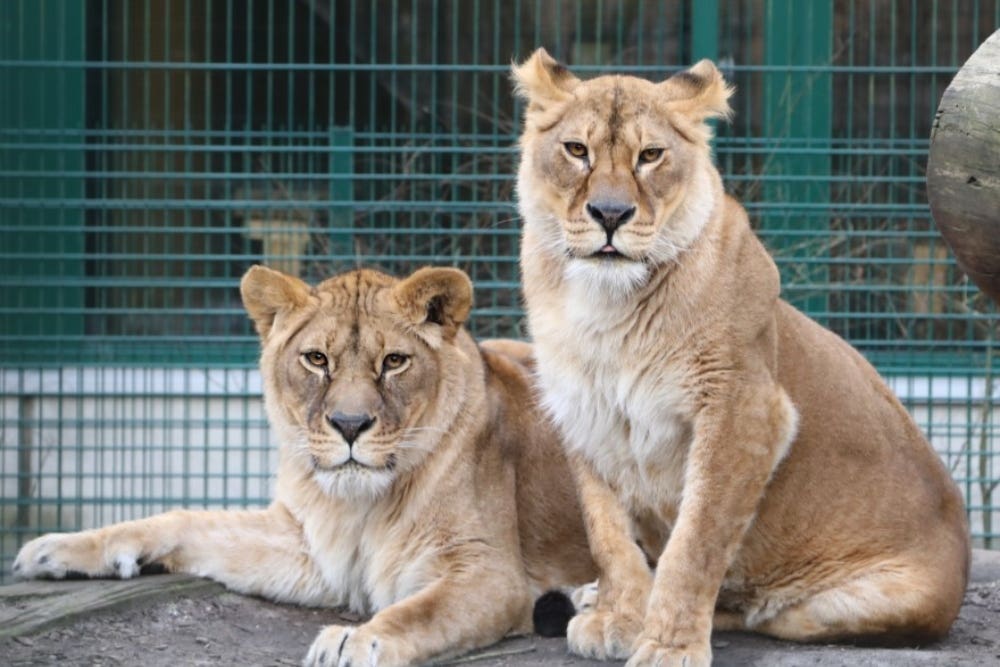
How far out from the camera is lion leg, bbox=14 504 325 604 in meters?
5.12

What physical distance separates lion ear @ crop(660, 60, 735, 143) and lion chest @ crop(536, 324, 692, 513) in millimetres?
613

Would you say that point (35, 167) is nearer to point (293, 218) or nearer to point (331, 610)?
point (293, 218)

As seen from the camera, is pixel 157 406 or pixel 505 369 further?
pixel 157 406

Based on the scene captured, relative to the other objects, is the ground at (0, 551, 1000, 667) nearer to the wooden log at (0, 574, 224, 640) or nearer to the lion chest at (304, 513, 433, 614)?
the wooden log at (0, 574, 224, 640)

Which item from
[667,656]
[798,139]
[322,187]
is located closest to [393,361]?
[667,656]

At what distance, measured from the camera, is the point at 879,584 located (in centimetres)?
461

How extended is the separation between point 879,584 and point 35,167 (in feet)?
15.3

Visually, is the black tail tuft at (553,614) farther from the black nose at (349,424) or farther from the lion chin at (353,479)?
the black nose at (349,424)

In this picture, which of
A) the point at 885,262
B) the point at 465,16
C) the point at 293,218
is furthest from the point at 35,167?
the point at 885,262

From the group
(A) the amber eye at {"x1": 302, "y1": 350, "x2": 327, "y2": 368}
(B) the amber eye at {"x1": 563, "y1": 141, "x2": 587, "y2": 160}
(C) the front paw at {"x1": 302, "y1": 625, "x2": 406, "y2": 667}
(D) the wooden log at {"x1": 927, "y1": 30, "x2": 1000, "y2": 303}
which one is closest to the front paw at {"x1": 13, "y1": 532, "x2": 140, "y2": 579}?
(A) the amber eye at {"x1": 302, "y1": 350, "x2": 327, "y2": 368}

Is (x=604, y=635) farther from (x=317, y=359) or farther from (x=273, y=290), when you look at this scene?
(x=273, y=290)

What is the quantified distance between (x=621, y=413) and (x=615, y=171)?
62 cm

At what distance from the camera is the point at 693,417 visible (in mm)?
4418

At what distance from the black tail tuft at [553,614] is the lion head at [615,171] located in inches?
36.8
